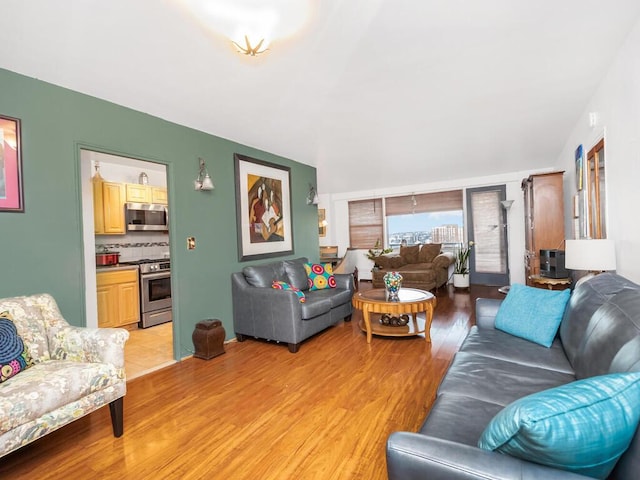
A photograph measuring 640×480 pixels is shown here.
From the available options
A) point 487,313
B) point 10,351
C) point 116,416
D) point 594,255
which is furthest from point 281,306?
point 594,255

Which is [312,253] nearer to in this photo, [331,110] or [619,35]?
[331,110]

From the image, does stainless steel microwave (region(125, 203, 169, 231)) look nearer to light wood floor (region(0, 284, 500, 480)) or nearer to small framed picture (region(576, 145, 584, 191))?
light wood floor (region(0, 284, 500, 480))

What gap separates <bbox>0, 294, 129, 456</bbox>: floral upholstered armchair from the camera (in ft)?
5.02

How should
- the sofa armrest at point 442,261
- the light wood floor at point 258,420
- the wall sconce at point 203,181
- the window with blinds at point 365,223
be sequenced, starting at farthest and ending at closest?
the window with blinds at point 365,223 → the sofa armrest at point 442,261 → the wall sconce at point 203,181 → the light wood floor at point 258,420

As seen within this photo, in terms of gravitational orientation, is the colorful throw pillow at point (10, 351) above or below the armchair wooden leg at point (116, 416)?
above

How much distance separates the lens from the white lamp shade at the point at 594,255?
238 centimetres

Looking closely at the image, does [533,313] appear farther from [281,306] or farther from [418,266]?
[418,266]

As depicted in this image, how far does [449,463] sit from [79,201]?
2966mm

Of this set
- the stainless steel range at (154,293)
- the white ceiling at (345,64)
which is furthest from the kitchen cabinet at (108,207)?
the white ceiling at (345,64)

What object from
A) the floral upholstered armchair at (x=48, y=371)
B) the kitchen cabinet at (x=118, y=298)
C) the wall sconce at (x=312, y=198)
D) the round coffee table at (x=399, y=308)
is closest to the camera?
the floral upholstered armchair at (x=48, y=371)

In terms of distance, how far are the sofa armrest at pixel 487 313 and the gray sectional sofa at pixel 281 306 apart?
1590 mm

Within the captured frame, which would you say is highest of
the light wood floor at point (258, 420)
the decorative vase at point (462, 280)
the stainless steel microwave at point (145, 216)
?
the stainless steel microwave at point (145, 216)

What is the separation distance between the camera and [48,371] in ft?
5.83

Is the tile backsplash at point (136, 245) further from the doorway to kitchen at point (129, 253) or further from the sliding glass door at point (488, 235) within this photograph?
the sliding glass door at point (488, 235)
